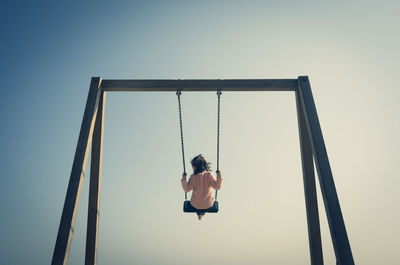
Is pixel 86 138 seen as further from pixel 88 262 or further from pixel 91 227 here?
pixel 88 262

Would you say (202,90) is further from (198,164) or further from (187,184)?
(187,184)

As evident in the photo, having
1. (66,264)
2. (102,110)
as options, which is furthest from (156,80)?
(66,264)

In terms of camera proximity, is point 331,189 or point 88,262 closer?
point 331,189

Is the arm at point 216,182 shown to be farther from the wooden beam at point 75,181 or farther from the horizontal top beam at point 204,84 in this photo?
the wooden beam at point 75,181

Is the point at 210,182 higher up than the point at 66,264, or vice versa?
the point at 210,182

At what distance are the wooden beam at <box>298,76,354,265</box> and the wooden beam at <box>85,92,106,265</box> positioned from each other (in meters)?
2.71

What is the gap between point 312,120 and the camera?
4219mm

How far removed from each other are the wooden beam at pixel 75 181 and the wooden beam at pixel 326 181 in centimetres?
268

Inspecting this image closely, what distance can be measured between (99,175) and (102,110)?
88 cm

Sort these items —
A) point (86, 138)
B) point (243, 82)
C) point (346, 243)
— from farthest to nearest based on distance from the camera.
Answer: point (243, 82) < point (86, 138) < point (346, 243)

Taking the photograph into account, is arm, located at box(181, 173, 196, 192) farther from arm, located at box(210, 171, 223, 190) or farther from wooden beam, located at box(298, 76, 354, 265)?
wooden beam, located at box(298, 76, 354, 265)

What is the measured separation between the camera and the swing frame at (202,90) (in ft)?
11.5

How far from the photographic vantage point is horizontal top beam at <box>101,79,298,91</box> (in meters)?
4.64

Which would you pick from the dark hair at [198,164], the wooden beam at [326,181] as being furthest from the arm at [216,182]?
the wooden beam at [326,181]
